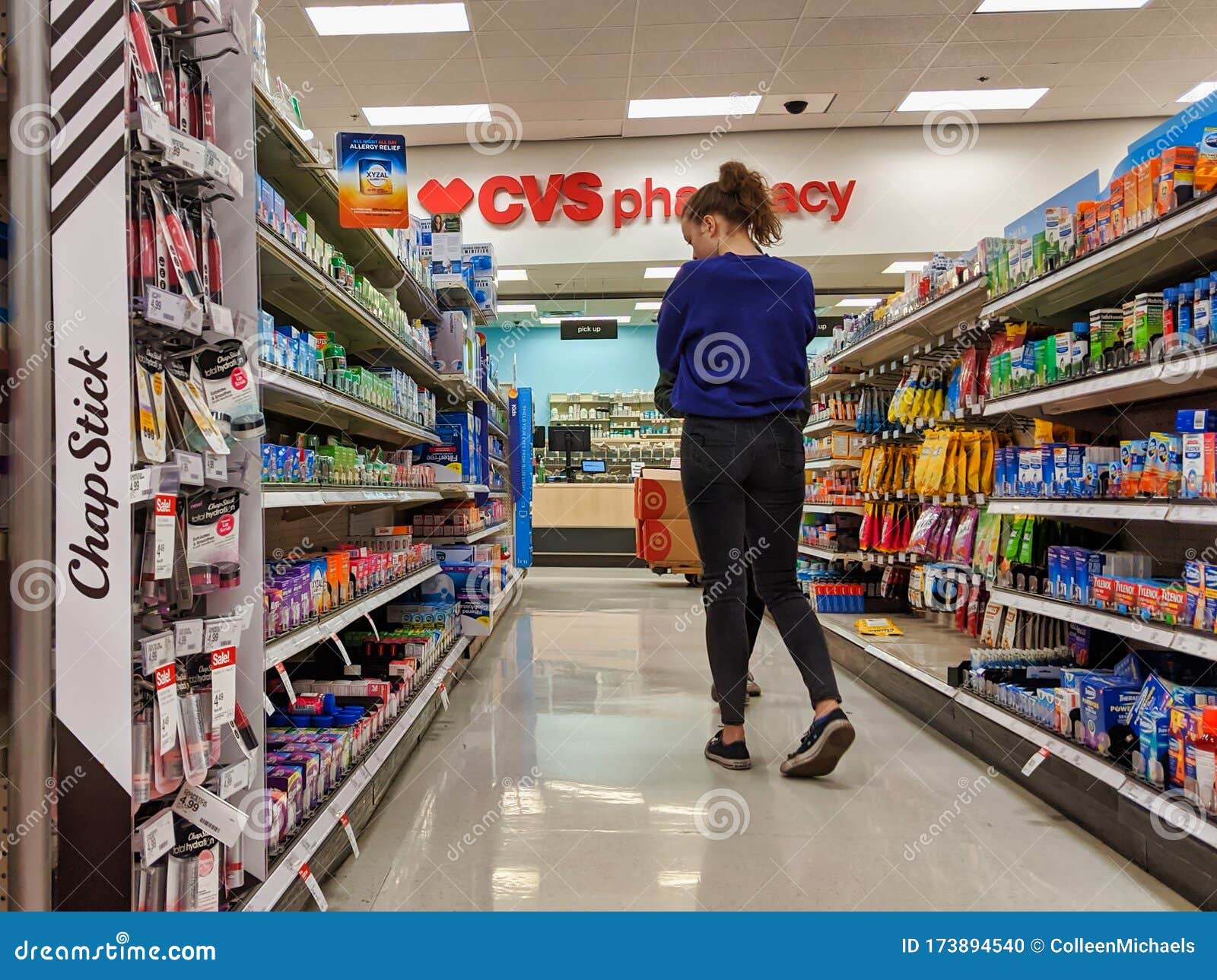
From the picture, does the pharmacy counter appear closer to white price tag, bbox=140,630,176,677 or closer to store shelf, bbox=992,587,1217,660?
store shelf, bbox=992,587,1217,660

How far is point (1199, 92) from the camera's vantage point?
24.3 feet

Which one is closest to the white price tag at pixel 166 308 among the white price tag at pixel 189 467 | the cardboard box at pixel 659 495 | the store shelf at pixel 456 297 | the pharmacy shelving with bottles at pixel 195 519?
the pharmacy shelving with bottles at pixel 195 519

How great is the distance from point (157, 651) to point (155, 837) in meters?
0.29

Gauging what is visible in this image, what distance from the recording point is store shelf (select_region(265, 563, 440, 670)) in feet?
5.64

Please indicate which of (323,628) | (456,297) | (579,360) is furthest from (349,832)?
(579,360)

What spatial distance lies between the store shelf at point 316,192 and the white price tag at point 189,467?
0.87m

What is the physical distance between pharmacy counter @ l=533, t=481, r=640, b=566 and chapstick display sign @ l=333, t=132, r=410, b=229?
768 cm

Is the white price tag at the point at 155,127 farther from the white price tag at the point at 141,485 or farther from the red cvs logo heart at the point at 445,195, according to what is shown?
the red cvs logo heart at the point at 445,195

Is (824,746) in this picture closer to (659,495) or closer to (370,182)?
(370,182)

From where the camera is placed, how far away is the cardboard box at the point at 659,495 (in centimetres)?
753

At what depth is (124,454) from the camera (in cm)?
122

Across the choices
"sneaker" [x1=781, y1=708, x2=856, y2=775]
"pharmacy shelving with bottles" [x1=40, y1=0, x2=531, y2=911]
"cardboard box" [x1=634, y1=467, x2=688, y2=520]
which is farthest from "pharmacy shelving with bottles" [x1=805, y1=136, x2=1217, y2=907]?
"cardboard box" [x1=634, y1=467, x2=688, y2=520]
